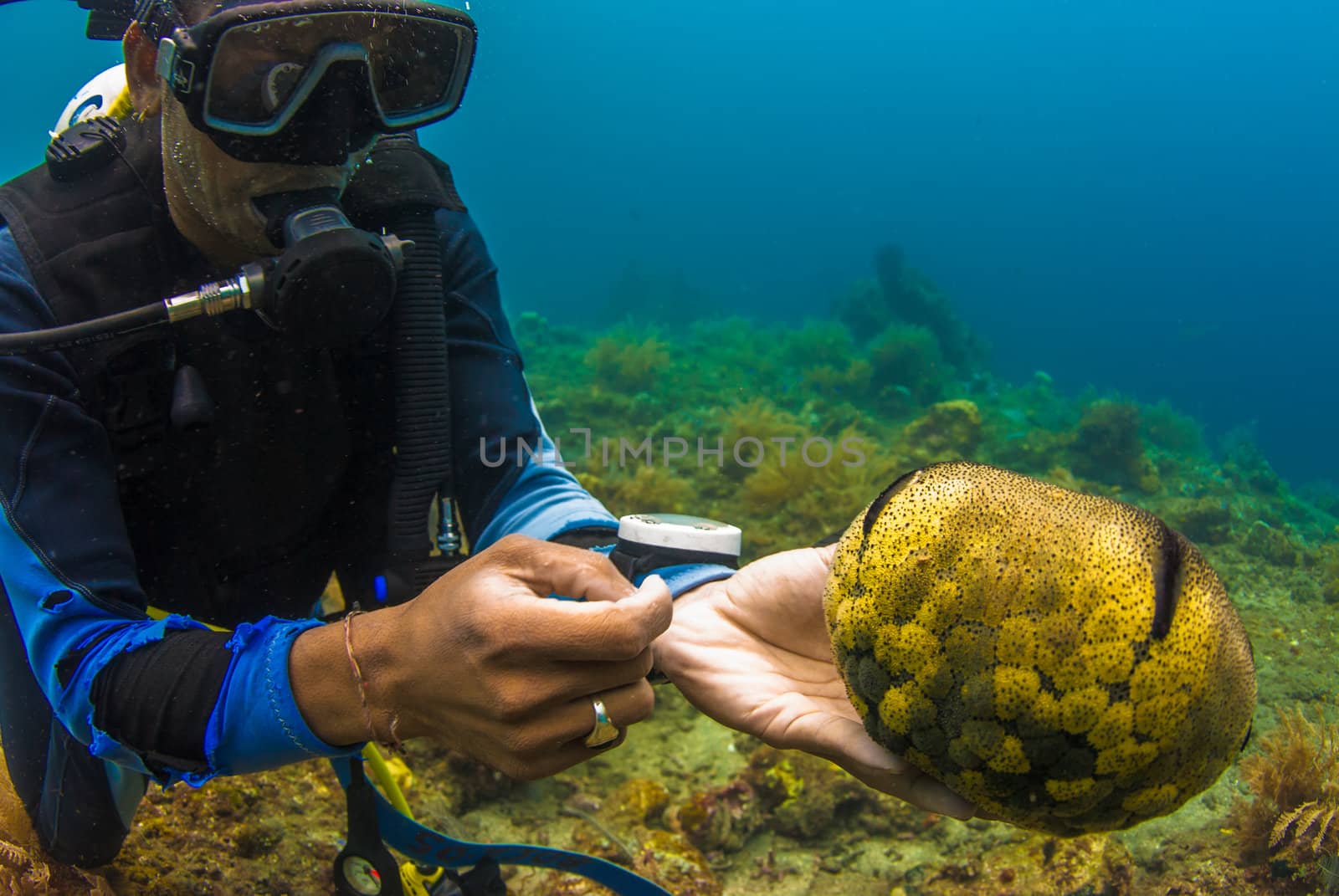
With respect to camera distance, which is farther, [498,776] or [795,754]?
[795,754]

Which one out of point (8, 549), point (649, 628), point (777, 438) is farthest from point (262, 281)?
point (777, 438)

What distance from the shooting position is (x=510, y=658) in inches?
43.6

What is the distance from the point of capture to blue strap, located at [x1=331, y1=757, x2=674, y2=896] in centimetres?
219

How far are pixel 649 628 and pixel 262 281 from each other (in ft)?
4.31

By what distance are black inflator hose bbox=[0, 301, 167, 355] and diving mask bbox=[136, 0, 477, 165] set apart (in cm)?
48

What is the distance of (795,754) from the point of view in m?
3.77

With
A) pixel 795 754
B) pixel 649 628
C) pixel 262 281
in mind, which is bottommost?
pixel 795 754

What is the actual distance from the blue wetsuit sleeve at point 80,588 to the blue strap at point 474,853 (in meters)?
0.93

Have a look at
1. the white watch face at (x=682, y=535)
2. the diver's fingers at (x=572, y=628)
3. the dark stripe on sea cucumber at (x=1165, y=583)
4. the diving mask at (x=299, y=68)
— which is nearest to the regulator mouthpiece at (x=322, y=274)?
the diving mask at (x=299, y=68)

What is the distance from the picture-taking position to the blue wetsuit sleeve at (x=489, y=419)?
2.51 m

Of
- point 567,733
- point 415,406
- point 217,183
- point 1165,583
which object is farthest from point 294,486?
point 1165,583

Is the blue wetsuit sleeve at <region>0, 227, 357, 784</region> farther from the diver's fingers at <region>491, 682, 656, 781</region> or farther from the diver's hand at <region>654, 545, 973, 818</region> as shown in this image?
the diver's hand at <region>654, 545, 973, 818</region>

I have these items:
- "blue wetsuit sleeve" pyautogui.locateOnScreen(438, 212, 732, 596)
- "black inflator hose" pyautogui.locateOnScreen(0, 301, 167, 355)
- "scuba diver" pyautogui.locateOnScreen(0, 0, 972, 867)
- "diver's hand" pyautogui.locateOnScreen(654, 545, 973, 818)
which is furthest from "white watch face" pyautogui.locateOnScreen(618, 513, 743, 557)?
"black inflator hose" pyautogui.locateOnScreen(0, 301, 167, 355)

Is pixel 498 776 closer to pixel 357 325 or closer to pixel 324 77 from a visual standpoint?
pixel 357 325
